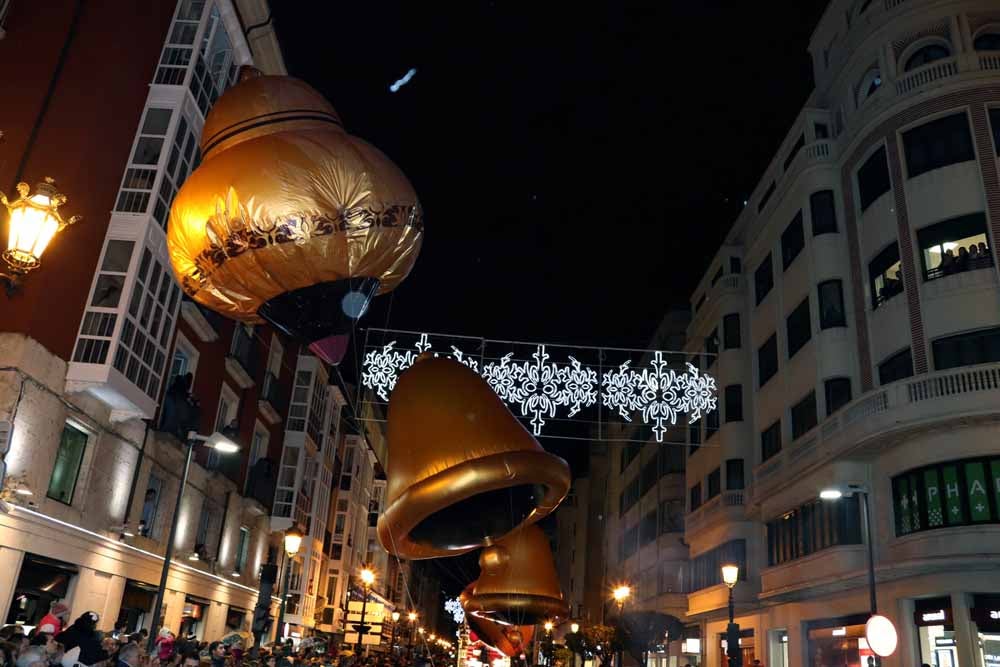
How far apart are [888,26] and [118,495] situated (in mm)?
28646

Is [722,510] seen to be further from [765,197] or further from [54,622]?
[54,622]

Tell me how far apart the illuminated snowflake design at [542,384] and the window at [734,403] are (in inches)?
492

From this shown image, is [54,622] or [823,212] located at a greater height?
[823,212]

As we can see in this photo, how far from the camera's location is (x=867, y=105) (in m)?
29.7

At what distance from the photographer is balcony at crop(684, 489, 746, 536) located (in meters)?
36.7

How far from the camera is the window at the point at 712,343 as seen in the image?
41.7 m

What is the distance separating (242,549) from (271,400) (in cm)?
615

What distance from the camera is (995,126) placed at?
86.1ft

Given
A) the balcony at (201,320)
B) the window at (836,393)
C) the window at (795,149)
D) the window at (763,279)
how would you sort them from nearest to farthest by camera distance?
the balcony at (201,320)
the window at (836,393)
the window at (795,149)
the window at (763,279)

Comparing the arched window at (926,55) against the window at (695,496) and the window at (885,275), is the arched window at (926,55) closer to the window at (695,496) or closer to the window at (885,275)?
the window at (885,275)

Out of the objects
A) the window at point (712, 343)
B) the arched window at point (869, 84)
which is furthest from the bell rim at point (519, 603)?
the window at point (712, 343)

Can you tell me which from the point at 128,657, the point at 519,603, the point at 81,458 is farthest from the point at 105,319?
the point at 128,657

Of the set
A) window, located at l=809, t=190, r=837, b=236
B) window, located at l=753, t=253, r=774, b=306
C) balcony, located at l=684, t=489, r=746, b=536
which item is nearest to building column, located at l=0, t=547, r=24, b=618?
window, located at l=809, t=190, r=837, b=236

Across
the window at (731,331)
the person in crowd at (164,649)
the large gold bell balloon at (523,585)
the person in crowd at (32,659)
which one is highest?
the window at (731,331)
